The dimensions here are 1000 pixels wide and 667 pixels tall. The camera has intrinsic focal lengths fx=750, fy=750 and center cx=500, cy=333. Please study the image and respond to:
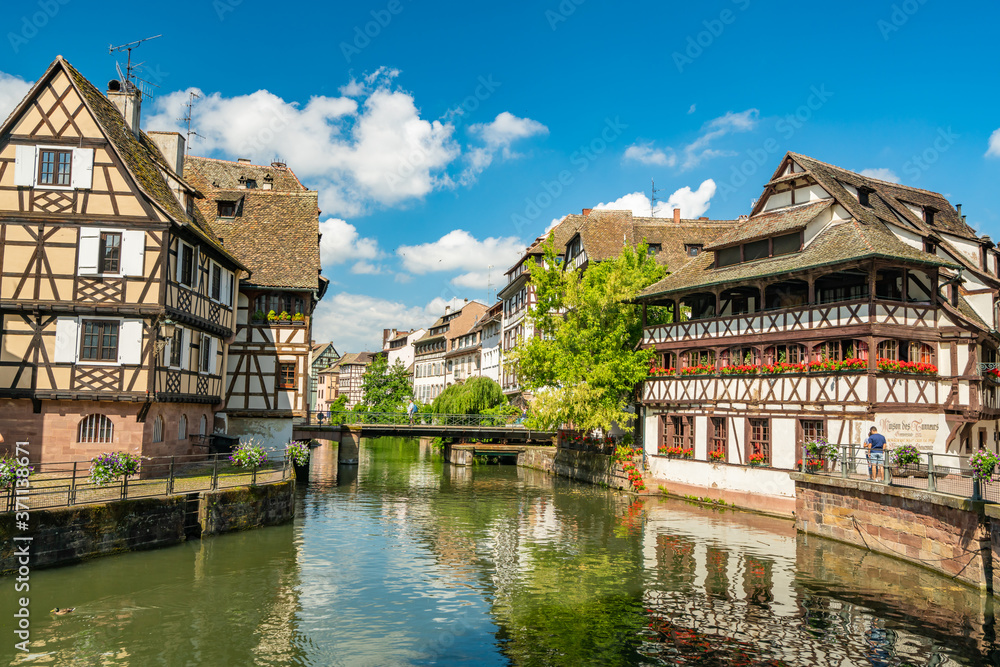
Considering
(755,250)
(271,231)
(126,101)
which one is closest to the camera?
(126,101)

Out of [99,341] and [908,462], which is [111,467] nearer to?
[99,341]

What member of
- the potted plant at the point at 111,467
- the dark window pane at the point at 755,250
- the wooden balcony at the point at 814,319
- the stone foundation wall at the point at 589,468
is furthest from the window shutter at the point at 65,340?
the dark window pane at the point at 755,250

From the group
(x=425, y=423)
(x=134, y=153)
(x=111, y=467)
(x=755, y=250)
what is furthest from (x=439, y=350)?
(x=111, y=467)

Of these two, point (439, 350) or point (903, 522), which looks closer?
point (903, 522)

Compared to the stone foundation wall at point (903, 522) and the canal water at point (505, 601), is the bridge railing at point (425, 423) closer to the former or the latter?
the canal water at point (505, 601)

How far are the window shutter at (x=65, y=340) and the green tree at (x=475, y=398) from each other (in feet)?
111

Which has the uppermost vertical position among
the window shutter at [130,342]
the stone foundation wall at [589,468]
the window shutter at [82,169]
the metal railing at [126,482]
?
the window shutter at [82,169]

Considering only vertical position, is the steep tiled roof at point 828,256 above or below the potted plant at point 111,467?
above

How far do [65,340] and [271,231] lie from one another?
46.0 ft

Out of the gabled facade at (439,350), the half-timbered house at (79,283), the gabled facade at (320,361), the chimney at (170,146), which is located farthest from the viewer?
the gabled facade at (320,361)

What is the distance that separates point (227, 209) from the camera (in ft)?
120

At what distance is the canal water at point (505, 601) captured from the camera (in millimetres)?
12781

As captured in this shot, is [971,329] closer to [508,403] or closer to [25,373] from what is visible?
[25,373]

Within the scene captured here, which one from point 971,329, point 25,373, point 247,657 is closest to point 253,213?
point 25,373
